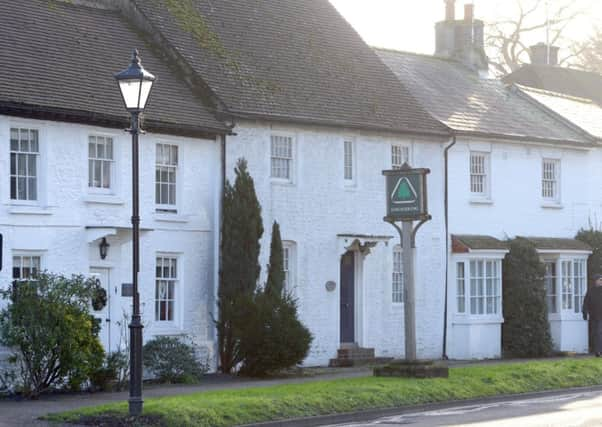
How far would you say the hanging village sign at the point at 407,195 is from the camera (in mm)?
24891

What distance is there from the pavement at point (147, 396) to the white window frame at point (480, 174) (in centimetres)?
741

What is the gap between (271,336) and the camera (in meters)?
26.7

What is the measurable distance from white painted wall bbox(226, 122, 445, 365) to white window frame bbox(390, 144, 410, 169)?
0.13 meters

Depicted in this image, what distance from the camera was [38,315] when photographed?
23.0 m

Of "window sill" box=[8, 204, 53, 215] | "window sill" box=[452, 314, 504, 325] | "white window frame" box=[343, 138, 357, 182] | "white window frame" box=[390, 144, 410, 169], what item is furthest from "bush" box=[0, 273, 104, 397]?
"window sill" box=[452, 314, 504, 325]

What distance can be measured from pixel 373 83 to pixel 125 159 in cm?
938

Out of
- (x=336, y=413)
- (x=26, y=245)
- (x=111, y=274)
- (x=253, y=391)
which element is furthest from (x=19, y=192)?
(x=336, y=413)

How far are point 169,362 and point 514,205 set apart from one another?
530 inches

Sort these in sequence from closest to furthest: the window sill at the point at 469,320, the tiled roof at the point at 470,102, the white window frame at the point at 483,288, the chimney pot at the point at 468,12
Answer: the window sill at the point at 469,320, the white window frame at the point at 483,288, the tiled roof at the point at 470,102, the chimney pot at the point at 468,12

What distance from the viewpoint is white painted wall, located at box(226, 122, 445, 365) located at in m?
30.0

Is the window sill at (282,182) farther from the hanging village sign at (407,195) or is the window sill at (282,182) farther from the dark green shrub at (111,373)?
the dark green shrub at (111,373)

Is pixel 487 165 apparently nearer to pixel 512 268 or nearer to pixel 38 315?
pixel 512 268

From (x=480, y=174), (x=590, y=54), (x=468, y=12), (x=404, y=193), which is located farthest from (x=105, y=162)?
(x=590, y=54)

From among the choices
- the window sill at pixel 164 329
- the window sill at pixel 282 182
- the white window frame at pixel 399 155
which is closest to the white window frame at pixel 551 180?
the white window frame at pixel 399 155
